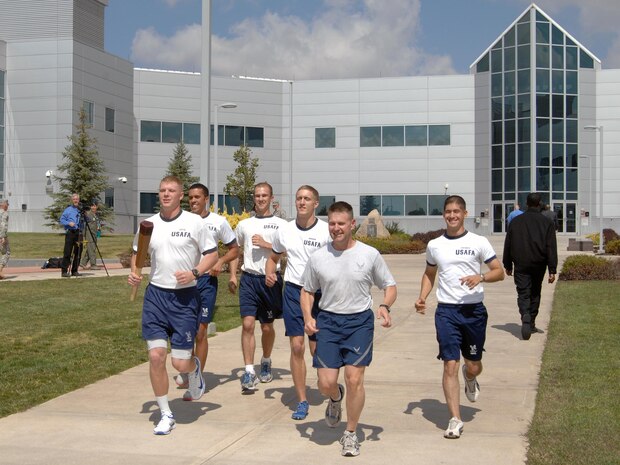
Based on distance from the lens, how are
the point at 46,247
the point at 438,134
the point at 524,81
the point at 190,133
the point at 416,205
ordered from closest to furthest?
the point at 46,247, the point at 524,81, the point at 190,133, the point at 438,134, the point at 416,205

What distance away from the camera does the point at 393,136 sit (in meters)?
63.8

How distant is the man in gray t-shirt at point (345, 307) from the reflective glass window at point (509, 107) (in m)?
57.2

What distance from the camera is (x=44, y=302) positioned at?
1556 centimetres

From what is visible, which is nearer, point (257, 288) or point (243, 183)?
point (257, 288)

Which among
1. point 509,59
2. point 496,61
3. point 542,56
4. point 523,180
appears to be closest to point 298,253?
point 523,180

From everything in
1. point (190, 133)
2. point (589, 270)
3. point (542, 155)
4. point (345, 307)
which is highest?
point (190, 133)

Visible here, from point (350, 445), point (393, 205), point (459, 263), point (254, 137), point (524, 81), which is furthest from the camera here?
point (254, 137)

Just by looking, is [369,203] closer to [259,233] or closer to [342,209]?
[259,233]

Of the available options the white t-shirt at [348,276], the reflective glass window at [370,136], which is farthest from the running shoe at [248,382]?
the reflective glass window at [370,136]

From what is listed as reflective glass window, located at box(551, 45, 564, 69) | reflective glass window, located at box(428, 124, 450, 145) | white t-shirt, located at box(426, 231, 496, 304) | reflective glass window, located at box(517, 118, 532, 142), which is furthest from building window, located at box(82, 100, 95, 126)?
white t-shirt, located at box(426, 231, 496, 304)

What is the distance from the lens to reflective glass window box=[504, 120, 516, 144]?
60969mm

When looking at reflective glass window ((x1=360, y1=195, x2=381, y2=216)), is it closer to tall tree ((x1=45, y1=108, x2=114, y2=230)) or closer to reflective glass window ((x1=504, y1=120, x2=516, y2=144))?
reflective glass window ((x1=504, y1=120, x2=516, y2=144))

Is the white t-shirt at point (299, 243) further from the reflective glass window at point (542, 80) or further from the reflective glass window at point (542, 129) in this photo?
the reflective glass window at point (542, 80)

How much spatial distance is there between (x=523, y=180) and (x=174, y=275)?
5648 cm
